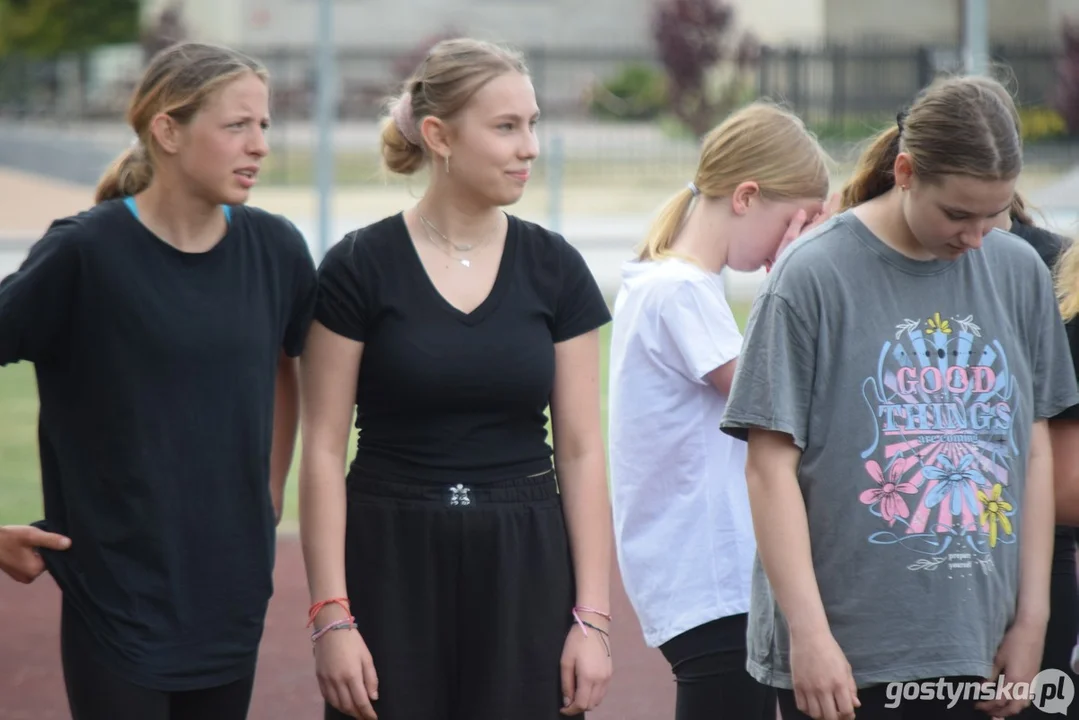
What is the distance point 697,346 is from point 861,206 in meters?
0.63

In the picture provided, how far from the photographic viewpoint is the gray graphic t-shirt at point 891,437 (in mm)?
2846

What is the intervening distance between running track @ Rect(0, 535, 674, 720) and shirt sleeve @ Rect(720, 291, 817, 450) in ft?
9.05

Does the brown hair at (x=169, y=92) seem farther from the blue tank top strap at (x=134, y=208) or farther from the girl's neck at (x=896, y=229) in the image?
the girl's neck at (x=896, y=229)

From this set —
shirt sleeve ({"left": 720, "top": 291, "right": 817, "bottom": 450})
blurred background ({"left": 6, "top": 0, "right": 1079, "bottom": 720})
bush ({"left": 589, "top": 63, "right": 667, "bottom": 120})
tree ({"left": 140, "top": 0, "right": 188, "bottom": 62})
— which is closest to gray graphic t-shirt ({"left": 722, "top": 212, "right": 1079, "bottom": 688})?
shirt sleeve ({"left": 720, "top": 291, "right": 817, "bottom": 450})

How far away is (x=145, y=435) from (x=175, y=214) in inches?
18.0

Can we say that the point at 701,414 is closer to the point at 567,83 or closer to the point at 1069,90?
the point at 1069,90

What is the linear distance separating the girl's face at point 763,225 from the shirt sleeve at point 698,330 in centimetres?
17

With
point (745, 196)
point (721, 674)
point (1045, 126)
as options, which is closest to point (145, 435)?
point (721, 674)

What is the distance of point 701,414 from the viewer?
3590mm

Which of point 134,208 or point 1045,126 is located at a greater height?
point 134,208

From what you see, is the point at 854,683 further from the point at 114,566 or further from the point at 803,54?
the point at 803,54

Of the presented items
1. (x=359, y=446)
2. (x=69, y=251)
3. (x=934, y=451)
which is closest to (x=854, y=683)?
(x=934, y=451)

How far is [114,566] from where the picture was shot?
9.86 ft

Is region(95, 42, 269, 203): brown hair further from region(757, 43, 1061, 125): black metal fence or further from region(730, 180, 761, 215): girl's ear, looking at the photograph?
region(757, 43, 1061, 125): black metal fence
